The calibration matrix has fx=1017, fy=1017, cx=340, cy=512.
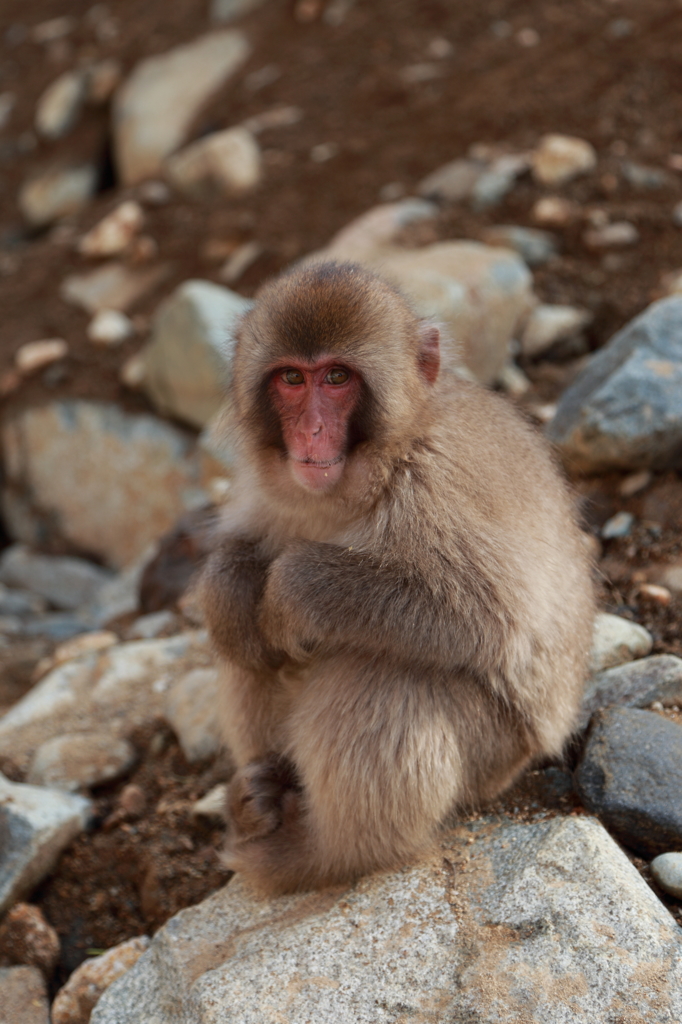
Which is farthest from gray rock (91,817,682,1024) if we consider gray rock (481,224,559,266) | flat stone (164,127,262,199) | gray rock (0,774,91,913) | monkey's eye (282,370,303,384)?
flat stone (164,127,262,199)

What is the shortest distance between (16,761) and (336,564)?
1855 mm

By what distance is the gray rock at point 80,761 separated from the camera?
3504 millimetres

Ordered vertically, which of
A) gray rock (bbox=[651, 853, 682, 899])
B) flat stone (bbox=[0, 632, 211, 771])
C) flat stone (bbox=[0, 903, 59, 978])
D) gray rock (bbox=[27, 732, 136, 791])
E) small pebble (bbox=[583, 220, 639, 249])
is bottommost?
Result: small pebble (bbox=[583, 220, 639, 249])

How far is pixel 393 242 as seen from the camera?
662 cm

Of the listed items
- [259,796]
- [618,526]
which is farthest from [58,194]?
[259,796]

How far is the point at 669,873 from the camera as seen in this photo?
2355 millimetres

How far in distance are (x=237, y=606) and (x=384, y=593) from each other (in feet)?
1.65

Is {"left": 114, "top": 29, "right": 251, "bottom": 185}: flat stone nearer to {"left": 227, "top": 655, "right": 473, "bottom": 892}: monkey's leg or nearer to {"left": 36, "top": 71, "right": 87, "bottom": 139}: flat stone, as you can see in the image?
{"left": 36, "top": 71, "right": 87, "bottom": 139}: flat stone

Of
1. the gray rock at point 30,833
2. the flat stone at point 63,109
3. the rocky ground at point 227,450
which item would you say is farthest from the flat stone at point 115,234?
the gray rock at point 30,833

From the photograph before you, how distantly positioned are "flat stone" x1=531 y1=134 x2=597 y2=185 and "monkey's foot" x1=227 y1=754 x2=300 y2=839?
491 cm

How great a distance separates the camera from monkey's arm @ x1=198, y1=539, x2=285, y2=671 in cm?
272

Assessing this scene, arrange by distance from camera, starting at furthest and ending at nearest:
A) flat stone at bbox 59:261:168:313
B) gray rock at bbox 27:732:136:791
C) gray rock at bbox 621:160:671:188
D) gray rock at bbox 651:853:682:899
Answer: flat stone at bbox 59:261:168:313, gray rock at bbox 621:160:671:188, gray rock at bbox 27:732:136:791, gray rock at bbox 651:853:682:899

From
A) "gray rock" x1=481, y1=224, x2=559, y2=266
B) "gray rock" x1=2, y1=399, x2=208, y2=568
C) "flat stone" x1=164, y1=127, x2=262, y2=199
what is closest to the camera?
"gray rock" x1=481, y1=224, x2=559, y2=266

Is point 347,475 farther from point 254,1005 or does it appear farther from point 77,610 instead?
point 77,610
